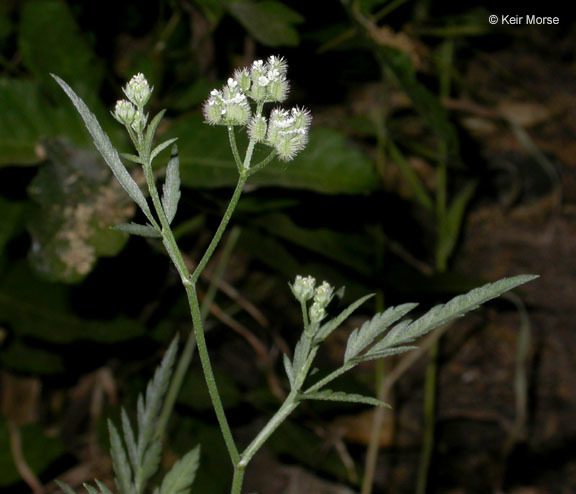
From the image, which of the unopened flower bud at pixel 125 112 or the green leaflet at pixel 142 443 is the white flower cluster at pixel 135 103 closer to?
the unopened flower bud at pixel 125 112

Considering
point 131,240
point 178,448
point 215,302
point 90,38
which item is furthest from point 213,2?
point 178,448

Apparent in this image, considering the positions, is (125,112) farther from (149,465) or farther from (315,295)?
(149,465)

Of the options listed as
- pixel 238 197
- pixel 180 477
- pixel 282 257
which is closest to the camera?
pixel 238 197

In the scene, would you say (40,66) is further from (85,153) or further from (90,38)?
(85,153)

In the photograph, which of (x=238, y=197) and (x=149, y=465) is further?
(x=149, y=465)

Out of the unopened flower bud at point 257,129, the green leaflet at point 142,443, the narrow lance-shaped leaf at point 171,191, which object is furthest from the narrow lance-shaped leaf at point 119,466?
the unopened flower bud at point 257,129

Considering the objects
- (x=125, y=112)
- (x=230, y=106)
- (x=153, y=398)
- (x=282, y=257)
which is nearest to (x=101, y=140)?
(x=125, y=112)
